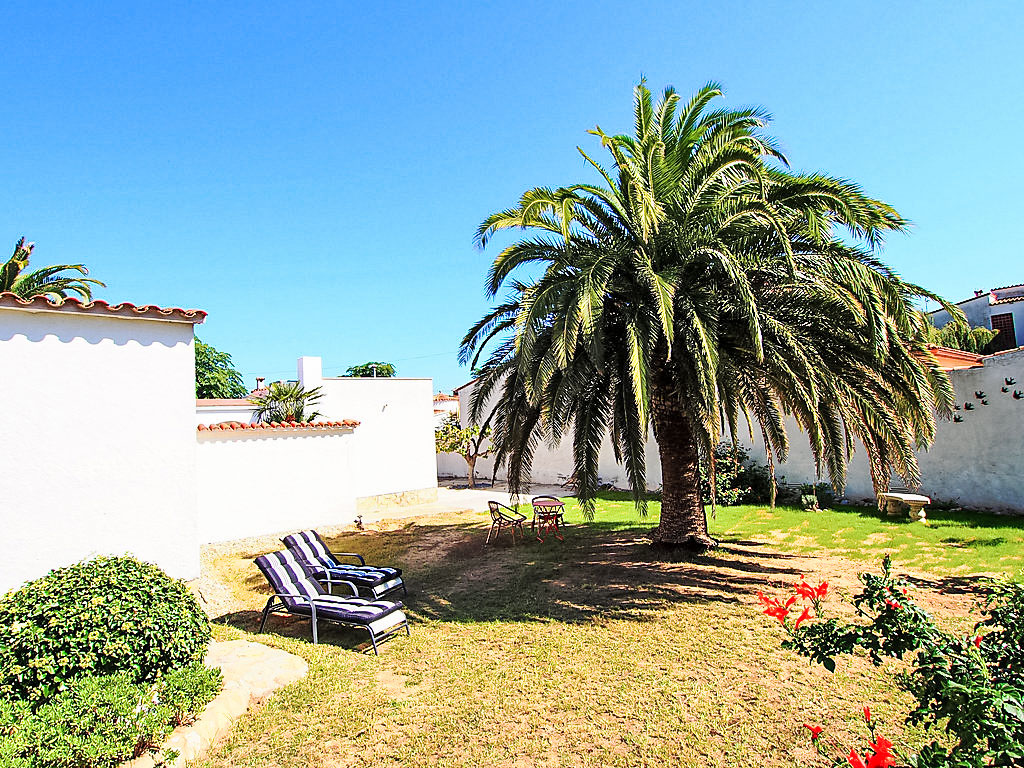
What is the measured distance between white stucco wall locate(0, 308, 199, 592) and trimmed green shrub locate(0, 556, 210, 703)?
361cm

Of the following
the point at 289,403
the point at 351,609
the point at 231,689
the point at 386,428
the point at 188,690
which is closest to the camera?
the point at 188,690

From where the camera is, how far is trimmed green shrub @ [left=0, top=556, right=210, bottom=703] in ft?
15.3

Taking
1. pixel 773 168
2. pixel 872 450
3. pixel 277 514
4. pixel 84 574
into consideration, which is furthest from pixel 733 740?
pixel 277 514

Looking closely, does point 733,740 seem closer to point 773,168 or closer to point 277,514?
point 773,168

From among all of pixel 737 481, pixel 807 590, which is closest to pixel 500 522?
pixel 737 481

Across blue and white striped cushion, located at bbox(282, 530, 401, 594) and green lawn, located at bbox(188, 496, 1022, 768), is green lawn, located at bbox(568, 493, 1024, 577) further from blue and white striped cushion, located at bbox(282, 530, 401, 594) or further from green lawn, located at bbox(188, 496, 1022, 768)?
blue and white striped cushion, located at bbox(282, 530, 401, 594)

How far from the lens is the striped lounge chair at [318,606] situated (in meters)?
7.32

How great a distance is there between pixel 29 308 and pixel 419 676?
7.45 meters

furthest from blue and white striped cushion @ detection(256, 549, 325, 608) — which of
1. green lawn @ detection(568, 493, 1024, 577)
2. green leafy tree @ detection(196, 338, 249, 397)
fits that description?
green leafy tree @ detection(196, 338, 249, 397)

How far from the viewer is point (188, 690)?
17.0 feet

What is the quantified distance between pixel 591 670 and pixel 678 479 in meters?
5.06

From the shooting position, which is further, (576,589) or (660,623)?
(576,589)

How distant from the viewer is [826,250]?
8.59 metres

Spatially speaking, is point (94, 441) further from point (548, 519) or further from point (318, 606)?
point (548, 519)
